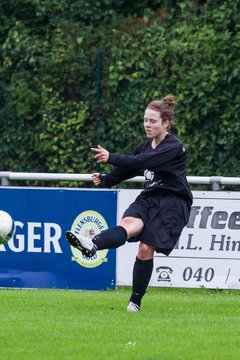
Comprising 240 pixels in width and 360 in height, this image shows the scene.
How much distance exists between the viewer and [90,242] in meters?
9.31

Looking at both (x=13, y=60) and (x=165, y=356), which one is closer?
(x=165, y=356)

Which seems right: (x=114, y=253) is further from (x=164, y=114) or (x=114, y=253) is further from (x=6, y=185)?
(x=164, y=114)

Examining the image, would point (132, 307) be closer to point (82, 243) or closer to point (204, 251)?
point (82, 243)

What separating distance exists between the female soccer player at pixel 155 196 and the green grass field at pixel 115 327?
539mm

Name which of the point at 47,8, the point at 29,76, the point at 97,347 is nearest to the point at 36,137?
the point at 29,76

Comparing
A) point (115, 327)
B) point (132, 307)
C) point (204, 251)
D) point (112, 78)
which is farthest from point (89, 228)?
point (112, 78)

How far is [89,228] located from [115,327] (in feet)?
11.6

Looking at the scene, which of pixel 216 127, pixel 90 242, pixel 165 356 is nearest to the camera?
pixel 165 356

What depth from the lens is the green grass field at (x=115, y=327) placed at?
25.2ft

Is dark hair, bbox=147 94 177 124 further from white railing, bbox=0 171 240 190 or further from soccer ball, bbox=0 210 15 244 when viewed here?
white railing, bbox=0 171 240 190

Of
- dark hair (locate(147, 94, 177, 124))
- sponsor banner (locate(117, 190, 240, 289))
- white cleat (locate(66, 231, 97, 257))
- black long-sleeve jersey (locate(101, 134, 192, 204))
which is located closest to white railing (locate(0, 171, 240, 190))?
sponsor banner (locate(117, 190, 240, 289))

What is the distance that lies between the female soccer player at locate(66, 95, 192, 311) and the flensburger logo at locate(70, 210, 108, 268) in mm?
2299

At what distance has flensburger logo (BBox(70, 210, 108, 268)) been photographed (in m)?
12.2

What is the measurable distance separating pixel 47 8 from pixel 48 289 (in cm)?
656
